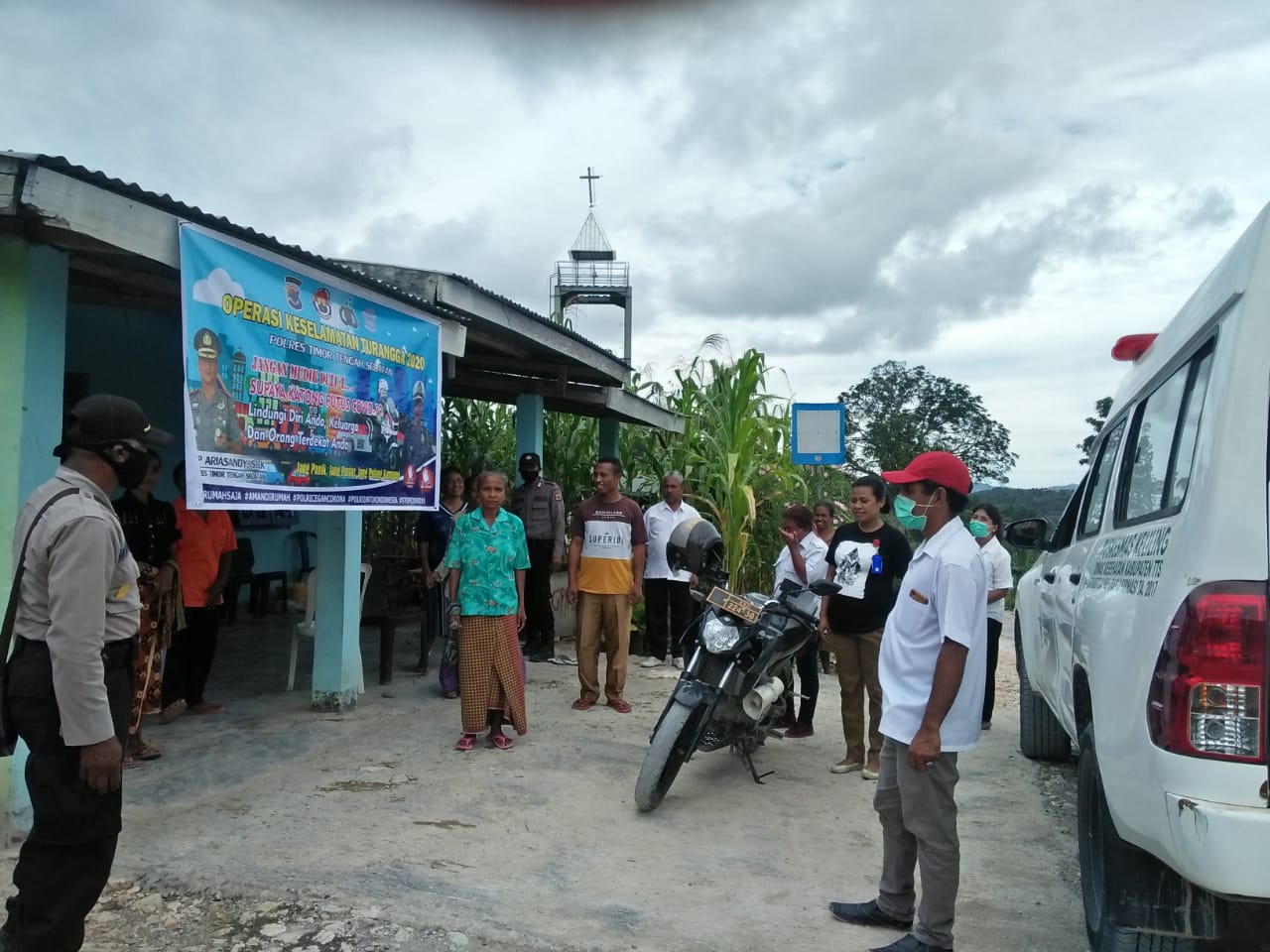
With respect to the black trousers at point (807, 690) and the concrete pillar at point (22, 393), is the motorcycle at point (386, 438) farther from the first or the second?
the black trousers at point (807, 690)

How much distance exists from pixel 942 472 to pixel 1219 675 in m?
1.35

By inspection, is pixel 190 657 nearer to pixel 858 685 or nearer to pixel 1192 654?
pixel 858 685

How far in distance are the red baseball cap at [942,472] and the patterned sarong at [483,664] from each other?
3045 mm

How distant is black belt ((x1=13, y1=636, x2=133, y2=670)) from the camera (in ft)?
8.74

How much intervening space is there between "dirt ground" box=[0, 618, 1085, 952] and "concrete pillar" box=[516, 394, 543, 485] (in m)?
3.28

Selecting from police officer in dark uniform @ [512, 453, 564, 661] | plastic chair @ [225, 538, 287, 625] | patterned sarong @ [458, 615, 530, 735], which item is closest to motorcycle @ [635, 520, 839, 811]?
patterned sarong @ [458, 615, 530, 735]

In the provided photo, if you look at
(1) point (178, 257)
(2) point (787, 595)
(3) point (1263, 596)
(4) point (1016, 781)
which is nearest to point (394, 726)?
(2) point (787, 595)

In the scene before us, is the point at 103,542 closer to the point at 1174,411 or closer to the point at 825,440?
the point at 1174,411

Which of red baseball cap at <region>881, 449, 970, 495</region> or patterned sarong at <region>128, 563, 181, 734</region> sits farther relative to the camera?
patterned sarong at <region>128, 563, 181, 734</region>

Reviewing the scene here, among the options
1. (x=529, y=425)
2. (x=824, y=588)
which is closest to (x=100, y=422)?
(x=824, y=588)

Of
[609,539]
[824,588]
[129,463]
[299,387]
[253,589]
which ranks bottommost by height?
[253,589]

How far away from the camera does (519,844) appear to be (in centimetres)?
435

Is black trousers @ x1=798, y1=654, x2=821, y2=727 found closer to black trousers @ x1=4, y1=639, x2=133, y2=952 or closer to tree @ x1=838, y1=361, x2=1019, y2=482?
black trousers @ x1=4, y1=639, x2=133, y2=952

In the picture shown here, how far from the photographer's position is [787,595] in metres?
5.61
